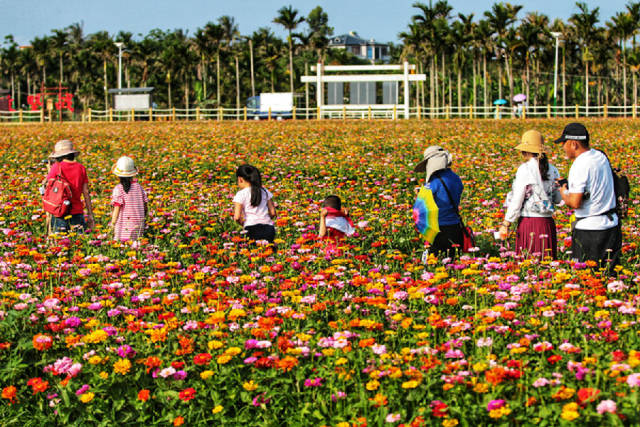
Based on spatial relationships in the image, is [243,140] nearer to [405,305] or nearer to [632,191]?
[632,191]

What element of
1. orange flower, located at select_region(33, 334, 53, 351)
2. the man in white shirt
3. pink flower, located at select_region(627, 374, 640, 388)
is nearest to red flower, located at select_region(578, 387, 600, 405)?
pink flower, located at select_region(627, 374, 640, 388)

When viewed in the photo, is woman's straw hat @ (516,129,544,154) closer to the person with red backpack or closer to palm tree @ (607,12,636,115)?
the person with red backpack

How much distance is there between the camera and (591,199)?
207 inches

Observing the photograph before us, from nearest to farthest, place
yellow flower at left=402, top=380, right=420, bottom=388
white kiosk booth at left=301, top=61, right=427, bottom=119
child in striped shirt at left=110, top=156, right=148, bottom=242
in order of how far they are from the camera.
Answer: yellow flower at left=402, top=380, right=420, bottom=388, child in striped shirt at left=110, top=156, right=148, bottom=242, white kiosk booth at left=301, top=61, right=427, bottom=119

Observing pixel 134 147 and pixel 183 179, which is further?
pixel 134 147

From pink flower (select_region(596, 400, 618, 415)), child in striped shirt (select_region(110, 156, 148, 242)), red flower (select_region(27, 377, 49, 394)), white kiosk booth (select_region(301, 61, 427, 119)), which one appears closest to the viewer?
pink flower (select_region(596, 400, 618, 415))

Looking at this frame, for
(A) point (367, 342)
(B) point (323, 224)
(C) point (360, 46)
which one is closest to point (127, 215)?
(B) point (323, 224)

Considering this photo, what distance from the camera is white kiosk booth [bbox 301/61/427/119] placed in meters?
42.4

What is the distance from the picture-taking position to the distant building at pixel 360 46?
501 feet

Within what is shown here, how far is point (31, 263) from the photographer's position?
6.23m

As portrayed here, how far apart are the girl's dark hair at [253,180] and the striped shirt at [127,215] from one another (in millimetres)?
1120

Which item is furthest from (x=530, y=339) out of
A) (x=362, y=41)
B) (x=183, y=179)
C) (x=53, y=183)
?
(x=362, y=41)

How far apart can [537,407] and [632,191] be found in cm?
814

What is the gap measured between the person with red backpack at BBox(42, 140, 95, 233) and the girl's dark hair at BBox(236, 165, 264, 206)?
1.81 metres
